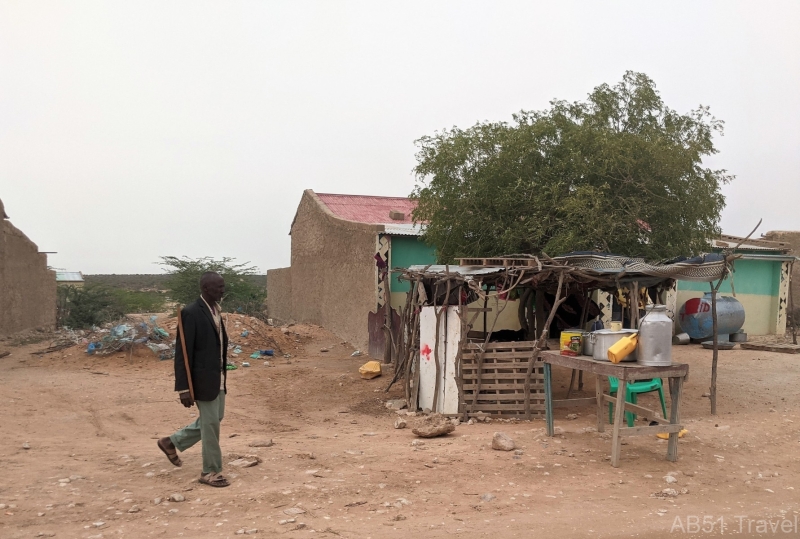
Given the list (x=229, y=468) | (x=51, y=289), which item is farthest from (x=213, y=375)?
(x=51, y=289)

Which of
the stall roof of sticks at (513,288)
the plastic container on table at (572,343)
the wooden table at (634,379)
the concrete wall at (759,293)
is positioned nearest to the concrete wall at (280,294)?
the concrete wall at (759,293)

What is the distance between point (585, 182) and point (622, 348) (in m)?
5.02

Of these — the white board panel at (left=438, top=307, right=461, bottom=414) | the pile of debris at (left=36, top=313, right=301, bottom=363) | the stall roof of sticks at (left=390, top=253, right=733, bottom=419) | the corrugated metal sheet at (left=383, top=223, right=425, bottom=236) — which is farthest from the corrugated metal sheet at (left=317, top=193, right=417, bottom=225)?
the white board panel at (left=438, top=307, right=461, bottom=414)

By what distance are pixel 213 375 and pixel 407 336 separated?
519 centimetres

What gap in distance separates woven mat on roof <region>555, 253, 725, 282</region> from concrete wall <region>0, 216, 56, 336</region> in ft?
46.0

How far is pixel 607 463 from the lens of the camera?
6.02m

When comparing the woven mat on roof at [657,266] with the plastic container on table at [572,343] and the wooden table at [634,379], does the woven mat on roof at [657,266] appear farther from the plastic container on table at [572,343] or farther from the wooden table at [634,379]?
the wooden table at [634,379]

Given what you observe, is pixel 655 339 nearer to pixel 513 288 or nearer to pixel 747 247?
pixel 513 288

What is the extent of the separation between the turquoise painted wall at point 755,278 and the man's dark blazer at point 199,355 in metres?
15.7

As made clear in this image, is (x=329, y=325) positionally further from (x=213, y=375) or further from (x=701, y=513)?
(x=701, y=513)

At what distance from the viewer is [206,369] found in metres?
5.18

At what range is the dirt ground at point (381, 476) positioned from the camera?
4.51 meters

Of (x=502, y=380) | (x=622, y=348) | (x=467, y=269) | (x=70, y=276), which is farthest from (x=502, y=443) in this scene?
(x=70, y=276)

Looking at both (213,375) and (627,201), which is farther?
(627,201)
